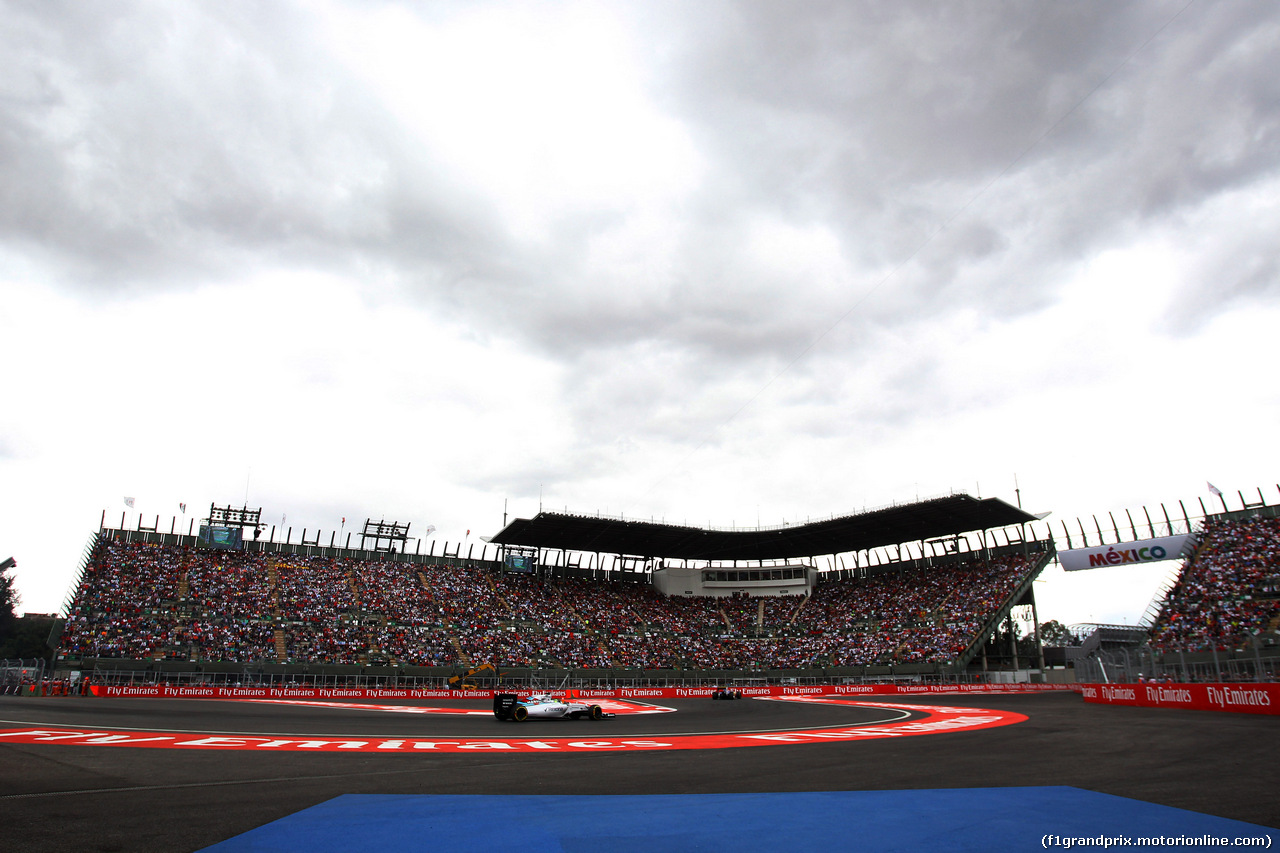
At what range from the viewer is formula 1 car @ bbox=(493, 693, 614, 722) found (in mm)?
22922

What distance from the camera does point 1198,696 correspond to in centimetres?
2448

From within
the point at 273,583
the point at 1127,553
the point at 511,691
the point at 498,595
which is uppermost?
the point at 1127,553

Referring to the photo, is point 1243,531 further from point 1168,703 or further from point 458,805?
point 458,805

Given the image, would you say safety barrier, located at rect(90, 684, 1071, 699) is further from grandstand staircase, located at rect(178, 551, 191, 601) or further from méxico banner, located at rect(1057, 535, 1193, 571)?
grandstand staircase, located at rect(178, 551, 191, 601)

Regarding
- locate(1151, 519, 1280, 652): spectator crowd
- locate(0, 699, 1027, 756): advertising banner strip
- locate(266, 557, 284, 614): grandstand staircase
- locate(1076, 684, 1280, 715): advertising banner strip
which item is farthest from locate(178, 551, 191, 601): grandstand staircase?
locate(1151, 519, 1280, 652): spectator crowd

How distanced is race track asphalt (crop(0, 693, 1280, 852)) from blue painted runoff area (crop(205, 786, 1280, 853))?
524mm

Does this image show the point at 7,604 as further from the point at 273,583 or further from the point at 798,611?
the point at 798,611

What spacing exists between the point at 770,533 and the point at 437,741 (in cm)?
5340

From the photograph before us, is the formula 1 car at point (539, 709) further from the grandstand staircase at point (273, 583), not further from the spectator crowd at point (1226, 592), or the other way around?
the spectator crowd at point (1226, 592)

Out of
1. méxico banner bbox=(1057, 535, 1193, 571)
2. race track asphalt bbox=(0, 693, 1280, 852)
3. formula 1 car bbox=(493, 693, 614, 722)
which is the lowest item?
formula 1 car bbox=(493, 693, 614, 722)

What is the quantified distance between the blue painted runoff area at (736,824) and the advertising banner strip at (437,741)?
6072 mm

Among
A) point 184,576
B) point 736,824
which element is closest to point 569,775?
point 736,824

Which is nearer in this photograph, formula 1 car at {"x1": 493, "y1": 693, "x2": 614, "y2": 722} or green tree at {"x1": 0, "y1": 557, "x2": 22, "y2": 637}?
formula 1 car at {"x1": 493, "y1": 693, "x2": 614, "y2": 722}

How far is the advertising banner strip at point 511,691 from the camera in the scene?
3734cm
